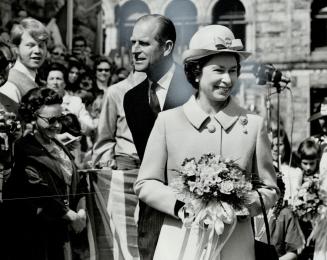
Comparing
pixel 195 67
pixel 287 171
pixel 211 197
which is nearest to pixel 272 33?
pixel 287 171

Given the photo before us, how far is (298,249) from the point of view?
8578mm

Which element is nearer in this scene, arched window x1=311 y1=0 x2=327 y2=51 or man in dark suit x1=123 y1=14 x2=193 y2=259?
man in dark suit x1=123 y1=14 x2=193 y2=259

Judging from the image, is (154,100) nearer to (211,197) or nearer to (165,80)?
(165,80)

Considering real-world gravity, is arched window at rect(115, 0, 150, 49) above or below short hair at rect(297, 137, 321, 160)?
above

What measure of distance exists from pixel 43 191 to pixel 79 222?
0.44 metres

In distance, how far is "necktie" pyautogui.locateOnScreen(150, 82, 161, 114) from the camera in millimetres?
6277

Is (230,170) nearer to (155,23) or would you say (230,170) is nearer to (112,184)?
(155,23)

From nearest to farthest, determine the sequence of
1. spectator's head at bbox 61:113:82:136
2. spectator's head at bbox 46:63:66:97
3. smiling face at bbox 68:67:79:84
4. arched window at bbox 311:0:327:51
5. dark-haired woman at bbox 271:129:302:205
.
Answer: spectator's head at bbox 61:113:82:136 → spectator's head at bbox 46:63:66:97 → dark-haired woman at bbox 271:129:302:205 → smiling face at bbox 68:67:79:84 → arched window at bbox 311:0:327:51

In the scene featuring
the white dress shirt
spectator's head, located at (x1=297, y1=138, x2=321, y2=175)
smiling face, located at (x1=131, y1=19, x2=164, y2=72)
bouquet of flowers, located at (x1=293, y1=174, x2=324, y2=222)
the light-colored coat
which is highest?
smiling face, located at (x1=131, y1=19, x2=164, y2=72)

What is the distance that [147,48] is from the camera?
638 centimetres

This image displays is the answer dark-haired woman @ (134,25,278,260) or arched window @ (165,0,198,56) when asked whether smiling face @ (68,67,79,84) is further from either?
arched window @ (165,0,198,56)

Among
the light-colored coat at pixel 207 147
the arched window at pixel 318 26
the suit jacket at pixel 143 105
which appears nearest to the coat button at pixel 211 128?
the light-colored coat at pixel 207 147

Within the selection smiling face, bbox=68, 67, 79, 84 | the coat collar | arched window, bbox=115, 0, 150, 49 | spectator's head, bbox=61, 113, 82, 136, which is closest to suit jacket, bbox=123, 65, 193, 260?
the coat collar

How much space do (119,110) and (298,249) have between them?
104 inches
